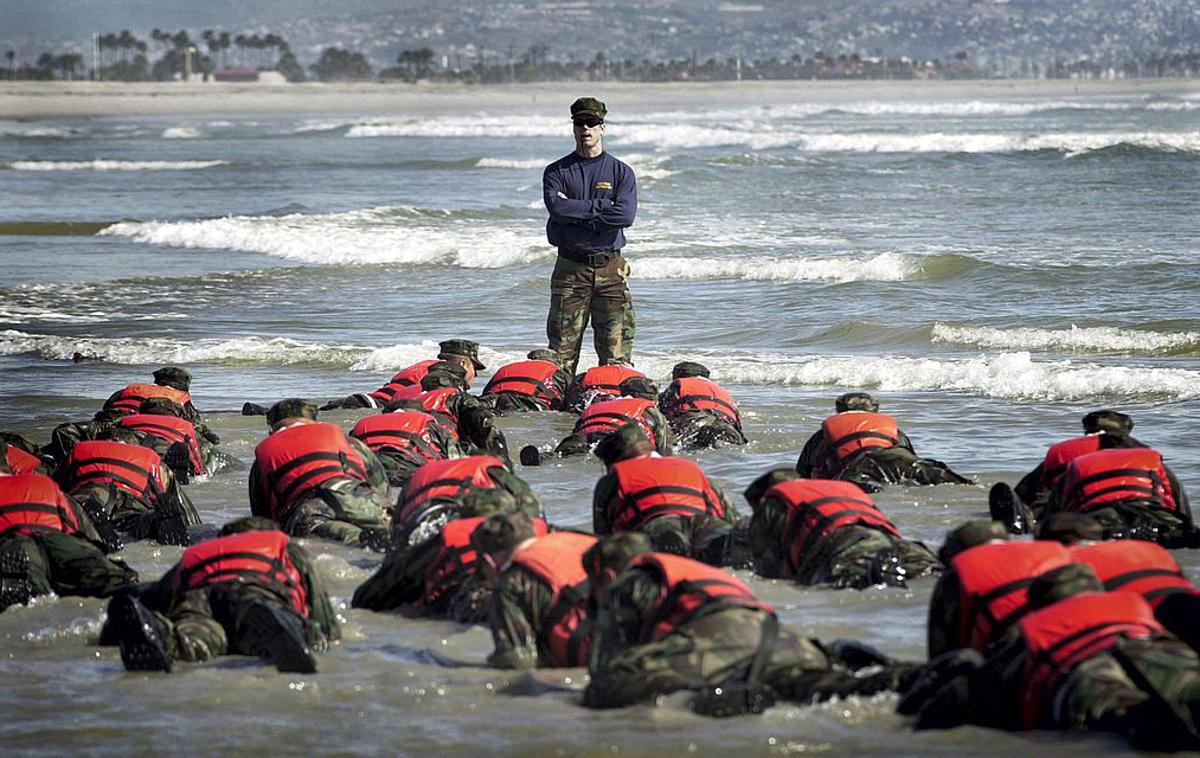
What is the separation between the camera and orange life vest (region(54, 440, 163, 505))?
1062 cm

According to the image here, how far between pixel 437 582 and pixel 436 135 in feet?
253

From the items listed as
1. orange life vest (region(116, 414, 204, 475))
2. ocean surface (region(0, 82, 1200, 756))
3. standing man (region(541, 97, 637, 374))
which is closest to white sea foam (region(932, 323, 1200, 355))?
ocean surface (region(0, 82, 1200, 756))

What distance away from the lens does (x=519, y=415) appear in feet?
47.9

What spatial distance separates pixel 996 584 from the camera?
682cm

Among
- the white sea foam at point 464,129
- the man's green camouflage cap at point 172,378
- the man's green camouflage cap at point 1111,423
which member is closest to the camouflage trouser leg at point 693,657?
the man's green camouflage cap at point 1111,423

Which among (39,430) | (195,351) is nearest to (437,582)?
(39,430)

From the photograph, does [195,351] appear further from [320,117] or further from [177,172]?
[320,117]

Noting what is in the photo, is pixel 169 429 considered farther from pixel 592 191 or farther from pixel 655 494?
pixel 655 494

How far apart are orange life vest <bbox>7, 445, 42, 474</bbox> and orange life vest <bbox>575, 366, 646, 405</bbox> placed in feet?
14.2

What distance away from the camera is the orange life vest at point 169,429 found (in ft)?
39.7

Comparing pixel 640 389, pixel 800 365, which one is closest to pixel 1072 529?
pixel 640 389

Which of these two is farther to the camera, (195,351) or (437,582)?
(195,351)

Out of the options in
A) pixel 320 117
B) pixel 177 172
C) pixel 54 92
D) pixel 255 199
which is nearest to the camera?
pixel 255 199

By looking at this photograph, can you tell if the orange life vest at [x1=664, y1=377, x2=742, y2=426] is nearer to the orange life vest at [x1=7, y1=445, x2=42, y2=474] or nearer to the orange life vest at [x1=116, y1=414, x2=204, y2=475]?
the orange life vest at [x1=116, y1=414, x2=204, y2=475]
